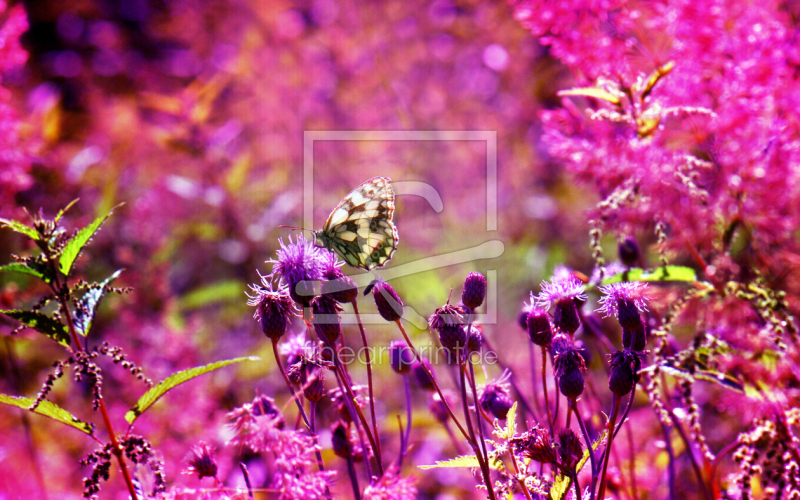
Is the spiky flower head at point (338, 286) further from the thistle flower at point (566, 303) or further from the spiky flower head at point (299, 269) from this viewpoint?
the thistle flower at point (566, 303)

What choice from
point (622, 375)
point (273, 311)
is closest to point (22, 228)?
point (273, 311)

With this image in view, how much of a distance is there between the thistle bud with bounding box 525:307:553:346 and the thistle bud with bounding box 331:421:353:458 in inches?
16.0

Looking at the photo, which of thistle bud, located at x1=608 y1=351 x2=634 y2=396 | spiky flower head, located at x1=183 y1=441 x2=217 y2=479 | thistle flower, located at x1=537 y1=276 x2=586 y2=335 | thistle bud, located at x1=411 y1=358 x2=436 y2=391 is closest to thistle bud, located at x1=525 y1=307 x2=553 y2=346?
thistle flower, located at x1=537 y1=276 x2=586 y2=335

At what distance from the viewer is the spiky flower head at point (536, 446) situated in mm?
771

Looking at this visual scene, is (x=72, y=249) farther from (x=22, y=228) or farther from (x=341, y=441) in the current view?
(x=341, y=441)

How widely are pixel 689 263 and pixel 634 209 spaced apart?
1053 mm

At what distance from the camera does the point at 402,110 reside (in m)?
3.36

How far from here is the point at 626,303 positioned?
0.89 metres

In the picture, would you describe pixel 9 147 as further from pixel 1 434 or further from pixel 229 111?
pixel 229 111

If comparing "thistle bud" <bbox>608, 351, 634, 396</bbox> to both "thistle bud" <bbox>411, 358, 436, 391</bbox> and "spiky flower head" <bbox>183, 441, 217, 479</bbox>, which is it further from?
"spiky flower head" <bbox>183, 441, 217, 479</bbox>

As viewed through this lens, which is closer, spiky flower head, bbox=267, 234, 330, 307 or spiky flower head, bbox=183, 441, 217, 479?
spiky flower head, bbox=183, 441, 217, 479

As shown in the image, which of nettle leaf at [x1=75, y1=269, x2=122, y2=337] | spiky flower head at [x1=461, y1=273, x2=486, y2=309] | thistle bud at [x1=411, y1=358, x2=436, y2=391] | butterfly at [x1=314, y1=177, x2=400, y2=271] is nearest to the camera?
nettle leaf at [x1=75, y1=269, x2=122, y2=337]

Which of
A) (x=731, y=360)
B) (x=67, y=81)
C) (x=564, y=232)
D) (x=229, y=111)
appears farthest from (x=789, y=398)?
(x=67, y=81)

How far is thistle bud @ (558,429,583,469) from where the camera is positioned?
2.54ft
